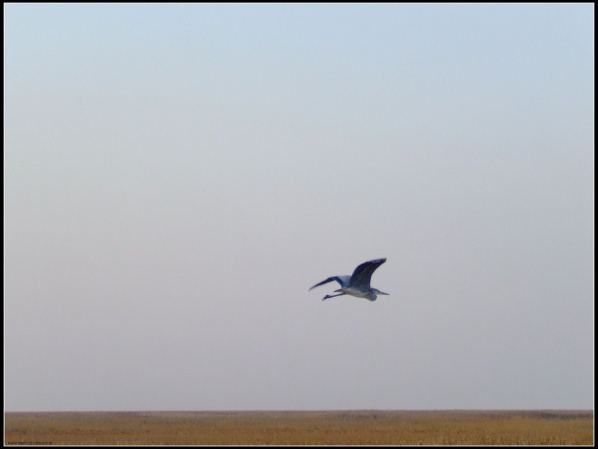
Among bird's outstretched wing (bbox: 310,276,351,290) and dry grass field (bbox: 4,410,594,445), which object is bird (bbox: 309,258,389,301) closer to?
bird's outstretched wing (bbox: 310,276,351,290)

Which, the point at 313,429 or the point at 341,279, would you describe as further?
the point at 313,429

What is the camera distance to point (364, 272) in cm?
2677

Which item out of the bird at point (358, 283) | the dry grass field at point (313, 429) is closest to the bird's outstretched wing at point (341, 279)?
the bird at point (358, 283)

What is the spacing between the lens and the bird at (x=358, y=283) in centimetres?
2664

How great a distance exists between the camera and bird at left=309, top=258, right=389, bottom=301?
87.4 feet

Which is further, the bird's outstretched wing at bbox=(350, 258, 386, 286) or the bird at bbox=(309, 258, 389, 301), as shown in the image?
the bird at bbox=(309, 258, 389, 301)

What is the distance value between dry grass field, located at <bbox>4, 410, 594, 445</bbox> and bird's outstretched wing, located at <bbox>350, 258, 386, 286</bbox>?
16.7m

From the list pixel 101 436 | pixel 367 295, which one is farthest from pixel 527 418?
pixel 367 295

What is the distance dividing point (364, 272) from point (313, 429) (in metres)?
24.7

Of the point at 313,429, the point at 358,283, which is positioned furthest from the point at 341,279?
the point at 313,429

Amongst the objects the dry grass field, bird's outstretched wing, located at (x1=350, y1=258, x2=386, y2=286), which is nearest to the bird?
bird's outstretched wing, located at (x1=350, y1=258, x2=386, y2=286)

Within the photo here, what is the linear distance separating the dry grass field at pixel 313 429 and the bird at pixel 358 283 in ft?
52.4

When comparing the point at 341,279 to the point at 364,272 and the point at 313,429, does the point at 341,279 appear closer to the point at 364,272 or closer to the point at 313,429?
the point at 364,272

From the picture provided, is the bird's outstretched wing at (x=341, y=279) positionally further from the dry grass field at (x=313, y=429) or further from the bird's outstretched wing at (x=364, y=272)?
the dry grass field at (x=313, y=429)
